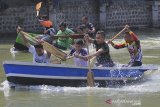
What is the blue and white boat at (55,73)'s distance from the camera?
1264 cm

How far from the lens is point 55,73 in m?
12.8

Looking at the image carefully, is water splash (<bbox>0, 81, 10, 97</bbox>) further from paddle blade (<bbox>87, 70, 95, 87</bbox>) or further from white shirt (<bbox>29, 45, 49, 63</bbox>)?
paddle blade (<bbox>87, 70, 95, 87</bbox>)

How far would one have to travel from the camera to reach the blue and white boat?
1264 cm

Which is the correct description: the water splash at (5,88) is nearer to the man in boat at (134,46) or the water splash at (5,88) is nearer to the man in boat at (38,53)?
the man in boat at (38,53)

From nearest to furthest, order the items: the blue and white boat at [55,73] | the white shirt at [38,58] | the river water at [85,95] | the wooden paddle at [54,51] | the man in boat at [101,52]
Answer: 1. the river water at [85,95]
2. the blue and white boat at [55,73]
3. the man in boat at [101,52]
4. the white shirt at [38,58]
5. the wooden paddle at [54,51]

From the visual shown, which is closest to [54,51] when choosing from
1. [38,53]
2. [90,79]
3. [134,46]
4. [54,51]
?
[54,51]

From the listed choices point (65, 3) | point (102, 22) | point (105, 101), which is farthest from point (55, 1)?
point (105, 101)

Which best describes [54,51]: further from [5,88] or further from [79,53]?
[5,88]

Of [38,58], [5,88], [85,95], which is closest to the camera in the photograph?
[85,95]

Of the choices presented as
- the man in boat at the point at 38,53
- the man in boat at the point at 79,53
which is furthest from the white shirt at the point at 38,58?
the man in boat at the point at 79,53

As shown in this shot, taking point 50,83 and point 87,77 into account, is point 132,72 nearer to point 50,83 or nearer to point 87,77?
point 87,77

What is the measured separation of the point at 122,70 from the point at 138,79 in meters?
0.80

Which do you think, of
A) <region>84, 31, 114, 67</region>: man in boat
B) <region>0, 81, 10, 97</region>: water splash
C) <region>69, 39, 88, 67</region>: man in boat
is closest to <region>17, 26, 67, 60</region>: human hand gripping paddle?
<region>69, 39, 88, 67</region>: man in boat

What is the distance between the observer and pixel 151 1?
103ft
